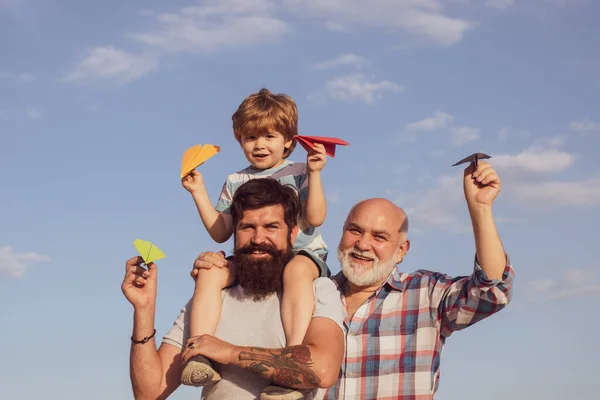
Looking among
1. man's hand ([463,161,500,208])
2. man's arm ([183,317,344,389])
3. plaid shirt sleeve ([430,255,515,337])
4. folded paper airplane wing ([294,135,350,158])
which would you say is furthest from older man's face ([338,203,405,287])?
man's arm ([183,317,344,389])

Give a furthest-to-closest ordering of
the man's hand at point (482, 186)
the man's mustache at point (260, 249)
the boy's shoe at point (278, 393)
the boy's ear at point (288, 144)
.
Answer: the boy's ear at point (288, 144) < the man's hand at point (482, 186) < the man's mustache at point (260, 249) < the boy's shoe at point (278, 393)

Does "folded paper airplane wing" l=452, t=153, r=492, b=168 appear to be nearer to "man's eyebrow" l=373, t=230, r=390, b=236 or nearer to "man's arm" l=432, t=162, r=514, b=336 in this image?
"man's arm" l=432, t=162, r=514, b=336

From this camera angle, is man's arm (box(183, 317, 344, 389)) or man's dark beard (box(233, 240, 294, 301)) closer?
man's arm (box(183, 317, 344, 389))

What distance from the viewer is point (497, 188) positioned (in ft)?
24.2

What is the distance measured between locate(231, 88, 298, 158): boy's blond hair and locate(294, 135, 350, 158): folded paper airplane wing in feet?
1.54

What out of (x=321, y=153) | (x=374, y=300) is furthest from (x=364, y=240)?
(x=321, y=153)

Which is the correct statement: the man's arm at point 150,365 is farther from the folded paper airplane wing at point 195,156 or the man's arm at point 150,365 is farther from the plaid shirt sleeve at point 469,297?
the plaid shirt sleeve at point 469,297

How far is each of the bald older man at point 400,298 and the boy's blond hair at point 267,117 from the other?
3.45 feet

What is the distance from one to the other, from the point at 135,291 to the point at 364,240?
2243 millimetres

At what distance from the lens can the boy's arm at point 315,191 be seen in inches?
292

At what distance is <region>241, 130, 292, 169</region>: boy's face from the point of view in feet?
26.3

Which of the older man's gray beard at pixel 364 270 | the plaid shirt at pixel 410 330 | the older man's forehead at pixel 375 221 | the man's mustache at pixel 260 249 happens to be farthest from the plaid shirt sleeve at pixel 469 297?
the man's mustache at pixel 260 249

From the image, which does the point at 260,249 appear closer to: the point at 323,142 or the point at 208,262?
the point at 208,262

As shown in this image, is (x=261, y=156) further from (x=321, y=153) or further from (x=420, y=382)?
(x=420, y=382)
